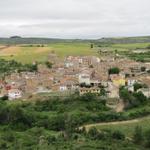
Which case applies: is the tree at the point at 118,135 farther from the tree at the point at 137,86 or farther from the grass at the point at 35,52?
the grass at the point at 35,52

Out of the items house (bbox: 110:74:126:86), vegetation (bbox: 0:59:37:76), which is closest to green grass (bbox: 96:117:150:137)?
house (bbox: 110:74:126:86)

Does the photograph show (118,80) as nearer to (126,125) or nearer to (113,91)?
(113,91)

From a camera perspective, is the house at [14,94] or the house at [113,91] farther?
the house at [14,94]

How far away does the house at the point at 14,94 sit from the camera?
33503mm

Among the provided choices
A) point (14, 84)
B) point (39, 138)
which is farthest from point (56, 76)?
point (39, 138)

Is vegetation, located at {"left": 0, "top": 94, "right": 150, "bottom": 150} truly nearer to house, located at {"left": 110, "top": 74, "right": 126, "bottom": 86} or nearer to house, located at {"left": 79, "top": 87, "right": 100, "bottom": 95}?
house, located at {"left": 79, "top": 87, "right": 100, "bottom": 95}

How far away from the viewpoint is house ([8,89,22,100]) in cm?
3350

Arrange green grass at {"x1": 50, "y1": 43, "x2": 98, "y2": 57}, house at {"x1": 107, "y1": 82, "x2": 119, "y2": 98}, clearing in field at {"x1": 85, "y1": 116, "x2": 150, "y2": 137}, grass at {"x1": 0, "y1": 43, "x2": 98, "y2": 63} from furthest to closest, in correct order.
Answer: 1. green grass at {"x1": 50, "y1": 43, "x2": 98, "y2": 57}
2. grass at {"x1": 0, "y1": 43, "x2": 98, "y2": 63}
3. house at {"x1": 107, "y1": 82, "x2": 119, "y2": 98}
4. clearing in field at {"x1": 85, "y1": 116, "x2": 150, "y2": 137}

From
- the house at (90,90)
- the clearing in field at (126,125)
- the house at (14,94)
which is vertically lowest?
the clearing in field at (126,125)

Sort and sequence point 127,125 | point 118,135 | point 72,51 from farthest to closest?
point 72,51, point 127,125, point 118,135

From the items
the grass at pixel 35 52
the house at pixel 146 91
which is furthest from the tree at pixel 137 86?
the grass at pixel 35 52

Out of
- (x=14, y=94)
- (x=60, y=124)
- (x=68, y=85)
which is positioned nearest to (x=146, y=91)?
(x=68, y=85)

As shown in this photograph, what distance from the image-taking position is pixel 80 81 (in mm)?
36906

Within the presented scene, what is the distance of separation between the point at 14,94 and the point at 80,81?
5476mm
